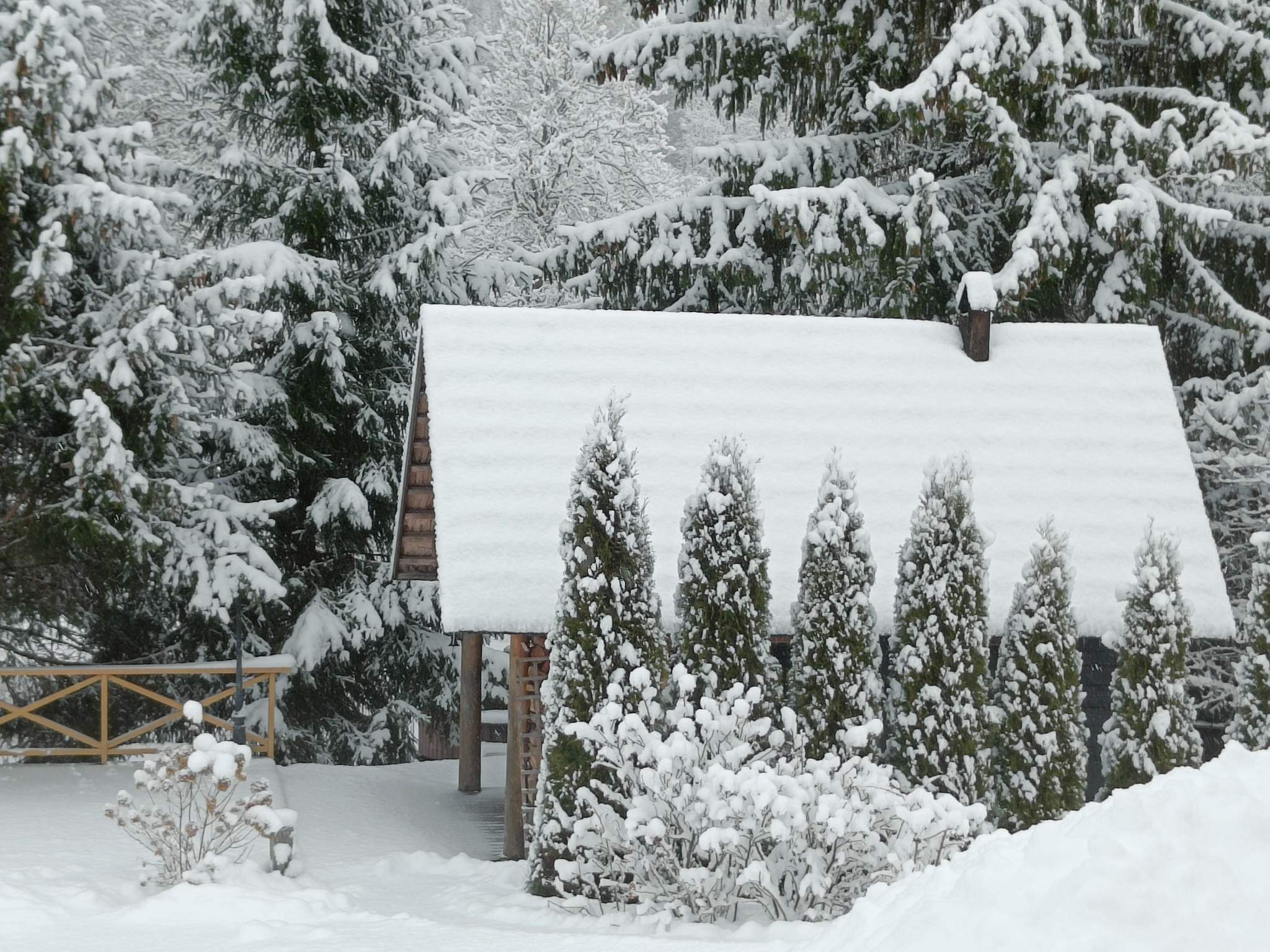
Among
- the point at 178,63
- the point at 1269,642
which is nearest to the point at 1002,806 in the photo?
the point at 1269,642

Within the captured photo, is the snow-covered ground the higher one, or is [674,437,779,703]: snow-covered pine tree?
[674,437,779,703]: snow-covered pine tree

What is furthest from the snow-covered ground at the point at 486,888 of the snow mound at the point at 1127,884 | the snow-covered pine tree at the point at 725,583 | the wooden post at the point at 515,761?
the snow-covered pine tree at the point at 725,583

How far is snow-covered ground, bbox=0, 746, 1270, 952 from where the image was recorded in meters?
3.98

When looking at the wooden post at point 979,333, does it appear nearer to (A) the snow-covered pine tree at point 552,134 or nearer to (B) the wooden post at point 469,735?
(B) the wooden post at point 469,735

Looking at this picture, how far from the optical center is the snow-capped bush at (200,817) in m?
8.32

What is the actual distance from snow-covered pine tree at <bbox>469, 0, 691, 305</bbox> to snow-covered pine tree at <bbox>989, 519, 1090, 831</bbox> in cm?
1436

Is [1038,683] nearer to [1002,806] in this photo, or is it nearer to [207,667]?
[1002,806]

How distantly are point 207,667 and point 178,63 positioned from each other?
32.9 feet

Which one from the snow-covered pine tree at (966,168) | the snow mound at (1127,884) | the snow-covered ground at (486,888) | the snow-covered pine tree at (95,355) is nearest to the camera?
the snow mound at (1127,884)

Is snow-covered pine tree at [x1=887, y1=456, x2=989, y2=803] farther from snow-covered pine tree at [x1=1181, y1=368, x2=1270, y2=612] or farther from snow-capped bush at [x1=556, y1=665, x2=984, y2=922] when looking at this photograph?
snow-covered pine tree at [x1=1181, y1=368, x2=1270, y2=612]

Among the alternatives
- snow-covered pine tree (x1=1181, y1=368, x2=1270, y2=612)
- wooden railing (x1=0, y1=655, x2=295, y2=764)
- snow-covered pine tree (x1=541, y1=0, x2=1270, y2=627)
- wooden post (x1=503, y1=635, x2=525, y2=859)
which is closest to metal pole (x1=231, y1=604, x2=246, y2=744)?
wooden railing (x1=0, y1=655, x2=295, y2=764)

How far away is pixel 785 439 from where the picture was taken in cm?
1138

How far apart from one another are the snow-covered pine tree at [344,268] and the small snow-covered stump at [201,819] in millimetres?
6631

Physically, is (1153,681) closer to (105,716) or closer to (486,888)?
(486,888)
